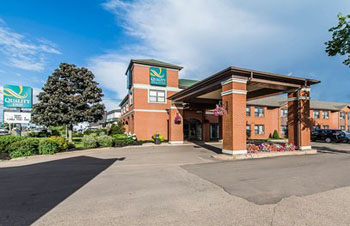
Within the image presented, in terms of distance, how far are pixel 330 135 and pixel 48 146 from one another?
31.1m

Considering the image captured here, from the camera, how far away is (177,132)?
19.8 meters

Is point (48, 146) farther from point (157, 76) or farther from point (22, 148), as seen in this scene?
point (157, 76)

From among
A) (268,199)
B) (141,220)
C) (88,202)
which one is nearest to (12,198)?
(88,202)

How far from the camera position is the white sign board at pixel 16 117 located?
1473 cm

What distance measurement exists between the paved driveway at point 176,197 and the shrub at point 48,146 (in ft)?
16.9

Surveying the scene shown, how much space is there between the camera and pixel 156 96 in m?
23.5

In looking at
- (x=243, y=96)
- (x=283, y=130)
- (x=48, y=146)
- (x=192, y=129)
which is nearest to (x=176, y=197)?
(x=243, y=96)

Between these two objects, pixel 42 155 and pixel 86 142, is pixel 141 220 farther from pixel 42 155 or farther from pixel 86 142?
pixel 86 142

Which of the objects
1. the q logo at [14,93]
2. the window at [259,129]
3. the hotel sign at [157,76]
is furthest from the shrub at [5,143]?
the window at [259,129]

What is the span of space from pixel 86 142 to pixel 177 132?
903 centimetres

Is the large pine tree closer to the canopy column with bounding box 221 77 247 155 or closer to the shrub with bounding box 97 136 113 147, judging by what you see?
the shrub with bounding box 97 136 113 147

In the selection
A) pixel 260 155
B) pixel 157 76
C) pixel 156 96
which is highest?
pixel 157 76

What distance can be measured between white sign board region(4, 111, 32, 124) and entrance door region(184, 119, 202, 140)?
721 inches

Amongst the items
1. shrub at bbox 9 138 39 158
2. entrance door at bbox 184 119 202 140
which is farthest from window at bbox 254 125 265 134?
shrub at bbox 9 138 39 158
